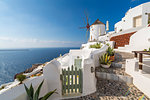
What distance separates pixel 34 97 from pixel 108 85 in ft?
11.0

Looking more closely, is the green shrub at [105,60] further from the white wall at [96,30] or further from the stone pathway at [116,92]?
the white wall at [96,30]

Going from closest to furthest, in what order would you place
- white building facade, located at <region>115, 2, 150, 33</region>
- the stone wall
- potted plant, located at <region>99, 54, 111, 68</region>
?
potted plant, located at <region>99, 54, 111, 68</region>, the stone wall, white building facade, located at <region>115, 2, 150, 33</region>

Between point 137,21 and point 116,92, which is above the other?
point 137,21

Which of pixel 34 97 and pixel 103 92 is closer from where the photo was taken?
pixel 34 97

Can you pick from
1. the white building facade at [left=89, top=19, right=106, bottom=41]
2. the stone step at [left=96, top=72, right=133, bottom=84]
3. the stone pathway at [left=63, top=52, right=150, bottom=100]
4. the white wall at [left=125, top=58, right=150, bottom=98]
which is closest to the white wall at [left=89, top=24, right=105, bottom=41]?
the white building facade at [left=89, top=19, right=106, bottom=41]

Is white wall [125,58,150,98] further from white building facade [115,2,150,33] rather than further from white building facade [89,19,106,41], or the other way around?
white building facade [89,19,106,41]

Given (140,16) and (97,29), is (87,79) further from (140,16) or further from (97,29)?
(97,29)

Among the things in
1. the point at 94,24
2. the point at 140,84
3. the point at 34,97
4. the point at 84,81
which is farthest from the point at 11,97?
the point at 94,24

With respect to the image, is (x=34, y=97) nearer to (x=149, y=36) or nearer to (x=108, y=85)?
(x=108, y=85)

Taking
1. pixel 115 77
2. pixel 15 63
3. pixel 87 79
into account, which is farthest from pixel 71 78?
pixel 15 63

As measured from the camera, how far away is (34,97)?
7.11 ft

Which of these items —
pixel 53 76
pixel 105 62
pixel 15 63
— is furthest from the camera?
pixel 15 63

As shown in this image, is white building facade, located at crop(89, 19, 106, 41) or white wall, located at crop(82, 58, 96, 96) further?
white building facade, located at crop(89, 19, 106, 41)

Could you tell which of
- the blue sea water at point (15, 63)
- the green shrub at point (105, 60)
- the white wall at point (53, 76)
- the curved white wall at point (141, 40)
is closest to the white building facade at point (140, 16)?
the curved white wall at point (141, 40)
